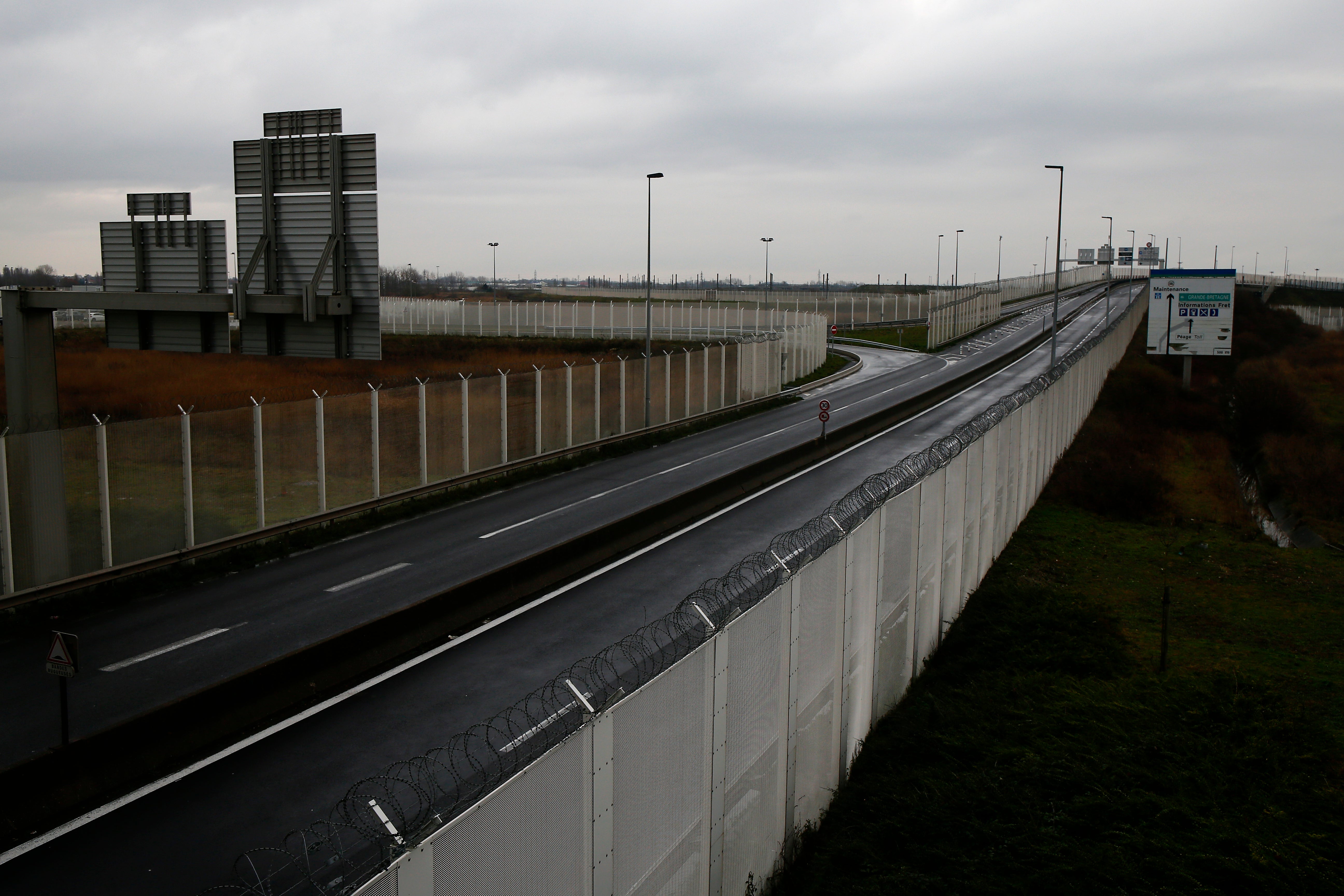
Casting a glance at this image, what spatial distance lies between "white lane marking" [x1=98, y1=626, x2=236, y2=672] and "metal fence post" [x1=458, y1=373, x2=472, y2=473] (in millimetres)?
10426

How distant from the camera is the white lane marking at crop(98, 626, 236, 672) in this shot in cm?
1260

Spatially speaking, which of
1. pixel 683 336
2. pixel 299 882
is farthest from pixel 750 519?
pixel 683 336

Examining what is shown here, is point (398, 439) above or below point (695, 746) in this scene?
below

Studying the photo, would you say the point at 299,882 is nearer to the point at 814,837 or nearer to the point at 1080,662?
the point at 814,837

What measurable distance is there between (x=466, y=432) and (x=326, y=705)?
13.1 meters

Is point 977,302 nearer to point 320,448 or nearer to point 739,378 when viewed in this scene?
point 739,378

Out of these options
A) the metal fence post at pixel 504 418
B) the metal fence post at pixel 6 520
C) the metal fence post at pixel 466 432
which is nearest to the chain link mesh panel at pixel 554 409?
the metal fence post at pixel 504 418

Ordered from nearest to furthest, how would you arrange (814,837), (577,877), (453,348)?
(577,877) < (814,837) < (453,348)

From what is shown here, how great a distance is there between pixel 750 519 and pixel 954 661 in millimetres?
9287

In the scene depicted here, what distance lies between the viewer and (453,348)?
217 feet

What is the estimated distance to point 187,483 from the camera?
55.8ft

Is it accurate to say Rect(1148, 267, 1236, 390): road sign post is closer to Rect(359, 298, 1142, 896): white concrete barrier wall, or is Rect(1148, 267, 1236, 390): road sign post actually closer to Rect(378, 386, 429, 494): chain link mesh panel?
Rect(378, 386, 429, 494): chain link mesh panel

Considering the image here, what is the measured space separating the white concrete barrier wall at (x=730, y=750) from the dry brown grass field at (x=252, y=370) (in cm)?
1893

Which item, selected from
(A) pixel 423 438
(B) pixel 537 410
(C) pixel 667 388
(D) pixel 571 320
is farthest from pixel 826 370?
(A) pixel 423 438
